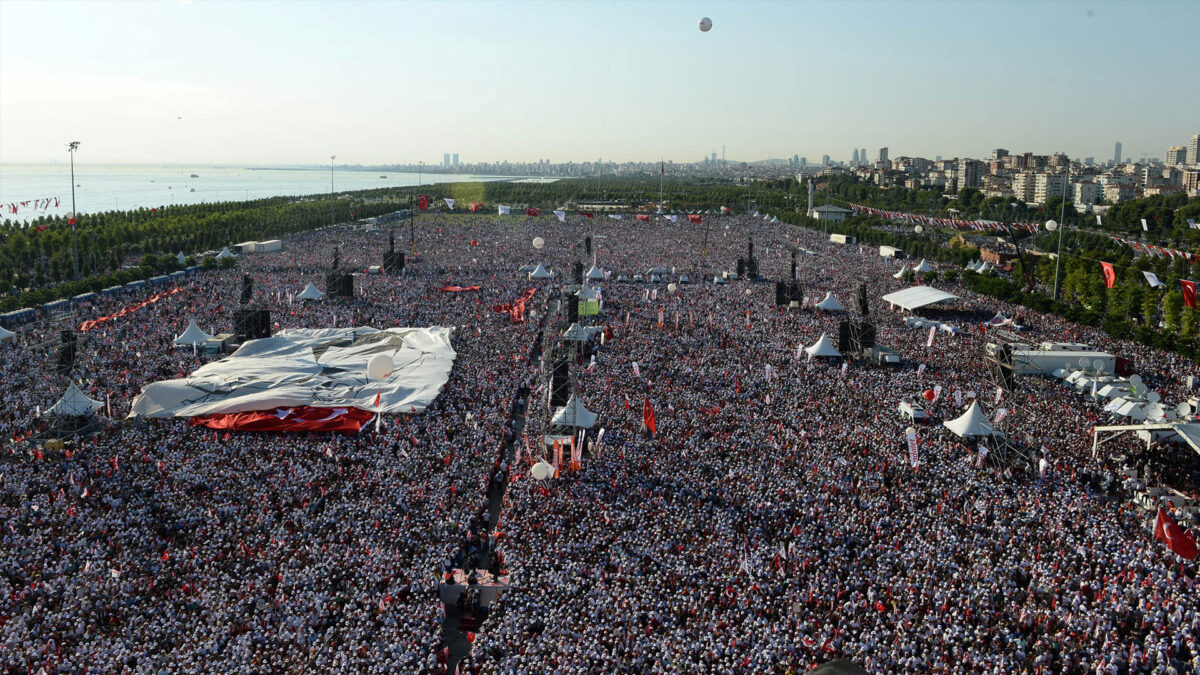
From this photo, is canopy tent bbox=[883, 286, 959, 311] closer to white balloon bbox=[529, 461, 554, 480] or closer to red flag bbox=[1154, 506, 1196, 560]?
red flag bbox=[1154, 506, 1196, 560]

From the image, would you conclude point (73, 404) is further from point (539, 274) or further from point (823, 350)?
point (539, 274)

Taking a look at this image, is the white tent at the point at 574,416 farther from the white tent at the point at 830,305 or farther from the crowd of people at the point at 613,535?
the white tent at the point at 830,305

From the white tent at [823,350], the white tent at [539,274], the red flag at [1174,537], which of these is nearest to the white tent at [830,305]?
the white tent at [823,350]

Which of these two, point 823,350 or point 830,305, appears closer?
point 823,350

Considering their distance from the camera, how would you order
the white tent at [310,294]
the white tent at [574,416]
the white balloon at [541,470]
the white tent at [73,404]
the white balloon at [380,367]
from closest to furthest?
the white balloon at [541,470] < the white tent at [574,416] < the white tent at [73,404] < the white balloon at [380,367] < the white tent at [310,294]

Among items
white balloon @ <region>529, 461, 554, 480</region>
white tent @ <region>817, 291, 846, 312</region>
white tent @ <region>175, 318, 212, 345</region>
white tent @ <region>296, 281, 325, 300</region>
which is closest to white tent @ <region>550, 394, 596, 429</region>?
white balloon @ <region>529, 461, 554, 480</region>

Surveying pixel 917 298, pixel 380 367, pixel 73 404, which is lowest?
pixel 73 404

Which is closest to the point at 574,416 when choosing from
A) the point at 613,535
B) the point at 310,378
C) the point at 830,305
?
the point at 613,535
